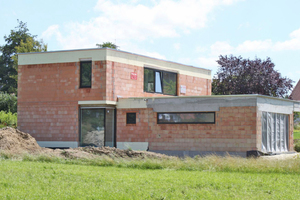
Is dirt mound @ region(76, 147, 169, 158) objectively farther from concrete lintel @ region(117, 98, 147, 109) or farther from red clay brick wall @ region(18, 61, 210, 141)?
red clay brick wall @ region(18, 61, 210, 141)

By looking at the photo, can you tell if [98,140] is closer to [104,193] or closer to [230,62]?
[104,193]

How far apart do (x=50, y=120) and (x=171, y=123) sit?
24.2ft

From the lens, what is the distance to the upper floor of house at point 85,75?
2345cm

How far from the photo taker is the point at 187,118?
71.2ft

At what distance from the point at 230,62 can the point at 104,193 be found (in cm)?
3538

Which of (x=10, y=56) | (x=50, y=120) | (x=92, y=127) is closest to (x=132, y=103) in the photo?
(x=92, y=127)

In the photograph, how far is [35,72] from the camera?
24.8 metres

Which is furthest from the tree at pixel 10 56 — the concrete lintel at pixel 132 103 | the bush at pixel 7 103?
the concrete lintel at pixel 132 103

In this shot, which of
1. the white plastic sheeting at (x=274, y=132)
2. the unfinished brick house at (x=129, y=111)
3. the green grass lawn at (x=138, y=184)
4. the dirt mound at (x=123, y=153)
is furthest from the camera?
the white plastic sheeting at (x=274, y=132)

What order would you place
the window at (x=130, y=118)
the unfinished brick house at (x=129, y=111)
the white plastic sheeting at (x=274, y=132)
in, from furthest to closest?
the window at (x=130, y=118), the white plastic sheeting at (x=274, y=132), the unfinished brick house at (x=129, y=111)

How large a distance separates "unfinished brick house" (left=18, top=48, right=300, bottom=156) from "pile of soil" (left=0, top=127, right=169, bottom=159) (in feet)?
14.2

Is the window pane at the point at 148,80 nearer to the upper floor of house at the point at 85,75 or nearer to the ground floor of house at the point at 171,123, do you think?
the upper floor of house at the point at 85,75

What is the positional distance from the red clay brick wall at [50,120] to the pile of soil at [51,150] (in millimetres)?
4131

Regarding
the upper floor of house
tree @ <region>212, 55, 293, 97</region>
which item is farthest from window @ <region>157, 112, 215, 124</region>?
tree @ <region>212, 55, 293, 97</region>
